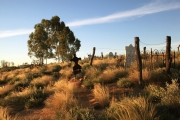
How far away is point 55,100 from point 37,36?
3399 cm

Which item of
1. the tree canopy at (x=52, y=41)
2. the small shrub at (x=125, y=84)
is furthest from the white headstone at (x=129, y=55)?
the tree canopy at (x=52, y=41)

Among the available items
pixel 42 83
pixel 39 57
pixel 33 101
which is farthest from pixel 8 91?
pixel 39 57

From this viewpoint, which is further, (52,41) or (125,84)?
(52,41)

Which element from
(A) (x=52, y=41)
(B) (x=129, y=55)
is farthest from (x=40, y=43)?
(B) (x=129, y=55)

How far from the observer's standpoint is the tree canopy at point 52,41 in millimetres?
40844

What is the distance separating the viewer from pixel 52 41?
41.4 meters

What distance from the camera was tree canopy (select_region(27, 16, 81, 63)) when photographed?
40.8 meters

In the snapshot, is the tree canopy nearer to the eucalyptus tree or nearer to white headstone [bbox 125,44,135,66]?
the eucalyptus tree

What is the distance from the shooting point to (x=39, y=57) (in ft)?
136

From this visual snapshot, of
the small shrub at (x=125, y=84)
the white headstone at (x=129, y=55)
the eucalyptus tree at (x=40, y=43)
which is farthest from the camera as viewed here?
the eucalyptus tree at (x=40, y=43)

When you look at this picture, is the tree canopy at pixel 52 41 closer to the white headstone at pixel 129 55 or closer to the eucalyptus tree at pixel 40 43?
the eucalyptus tree at pixel 40 43

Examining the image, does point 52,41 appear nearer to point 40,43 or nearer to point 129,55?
point 40,43

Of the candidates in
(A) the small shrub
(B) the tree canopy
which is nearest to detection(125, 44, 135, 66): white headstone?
(A) the small shrub

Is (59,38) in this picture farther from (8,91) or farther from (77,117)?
(77,117)
